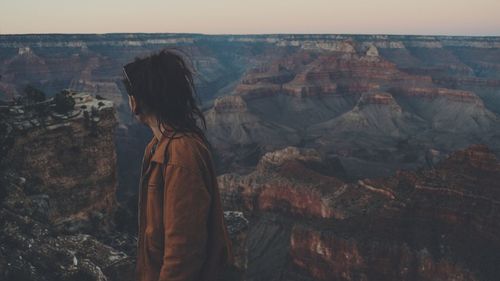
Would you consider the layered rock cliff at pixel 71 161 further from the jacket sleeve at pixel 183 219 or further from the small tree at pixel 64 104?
the jacket sleeve at pixel 183 219

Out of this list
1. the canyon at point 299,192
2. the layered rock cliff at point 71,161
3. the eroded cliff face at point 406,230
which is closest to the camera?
the canyon at point 299,192

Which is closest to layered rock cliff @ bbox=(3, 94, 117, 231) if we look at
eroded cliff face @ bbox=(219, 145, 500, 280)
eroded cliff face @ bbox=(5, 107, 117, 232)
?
eroded cliff face @ bbox=(5, 107, 117, 232)

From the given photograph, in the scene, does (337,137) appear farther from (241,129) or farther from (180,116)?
(180,116)

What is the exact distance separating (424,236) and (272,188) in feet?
62.3

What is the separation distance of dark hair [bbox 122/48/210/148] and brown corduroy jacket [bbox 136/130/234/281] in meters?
0.29

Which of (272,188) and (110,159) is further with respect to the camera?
(272,188)

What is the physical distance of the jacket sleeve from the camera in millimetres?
5137

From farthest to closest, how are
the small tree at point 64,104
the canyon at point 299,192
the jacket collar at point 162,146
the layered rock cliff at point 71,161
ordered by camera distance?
the small tree at point 64,104
the layered rock cliff at point 71,161
the canyon at point 299,192
the jacket collar at point 162,146

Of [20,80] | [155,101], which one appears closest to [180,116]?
[155,101]

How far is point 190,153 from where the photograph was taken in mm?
5270

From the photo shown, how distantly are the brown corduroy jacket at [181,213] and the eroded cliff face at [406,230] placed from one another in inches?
1075

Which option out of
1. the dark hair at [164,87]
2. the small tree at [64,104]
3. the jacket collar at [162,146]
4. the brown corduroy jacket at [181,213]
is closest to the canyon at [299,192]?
the small tree at [64,104]

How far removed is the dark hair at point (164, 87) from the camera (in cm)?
553

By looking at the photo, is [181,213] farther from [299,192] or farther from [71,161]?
[299,192]
